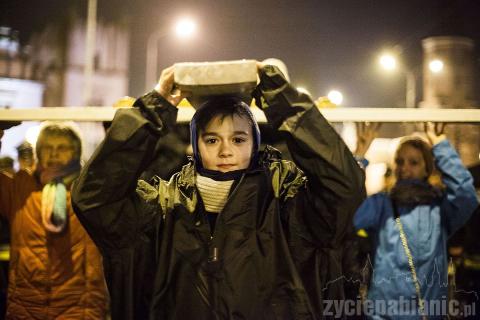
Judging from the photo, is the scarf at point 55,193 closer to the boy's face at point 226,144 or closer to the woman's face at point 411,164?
the boy's face at point 226,144

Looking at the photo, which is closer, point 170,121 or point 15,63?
point 170,121

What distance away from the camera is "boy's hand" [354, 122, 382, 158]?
325cm

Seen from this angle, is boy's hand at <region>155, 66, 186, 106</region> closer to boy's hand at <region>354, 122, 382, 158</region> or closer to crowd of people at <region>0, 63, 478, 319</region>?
crowd of people at <region>0, 63, 478, 319</region>

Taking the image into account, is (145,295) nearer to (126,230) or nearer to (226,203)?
(126,230)

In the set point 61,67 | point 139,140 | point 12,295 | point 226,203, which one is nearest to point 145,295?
point 226,203

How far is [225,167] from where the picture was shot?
7.04 ft

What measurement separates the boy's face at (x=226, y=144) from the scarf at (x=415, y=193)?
165 cm

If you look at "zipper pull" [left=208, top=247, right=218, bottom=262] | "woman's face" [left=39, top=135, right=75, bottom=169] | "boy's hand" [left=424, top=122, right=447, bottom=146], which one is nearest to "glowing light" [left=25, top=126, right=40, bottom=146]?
"woman's face" [left=39, top=135, right=75, bottom=169]

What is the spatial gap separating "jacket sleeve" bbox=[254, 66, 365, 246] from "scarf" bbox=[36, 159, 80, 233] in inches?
75.0

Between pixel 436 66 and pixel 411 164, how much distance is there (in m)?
34.3

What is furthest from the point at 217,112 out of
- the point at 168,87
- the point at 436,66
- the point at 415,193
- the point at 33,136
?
the point at 436,66

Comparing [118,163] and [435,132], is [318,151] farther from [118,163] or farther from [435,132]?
[435,132]

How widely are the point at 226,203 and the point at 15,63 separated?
140 ft

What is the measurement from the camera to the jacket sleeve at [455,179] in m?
3.19
